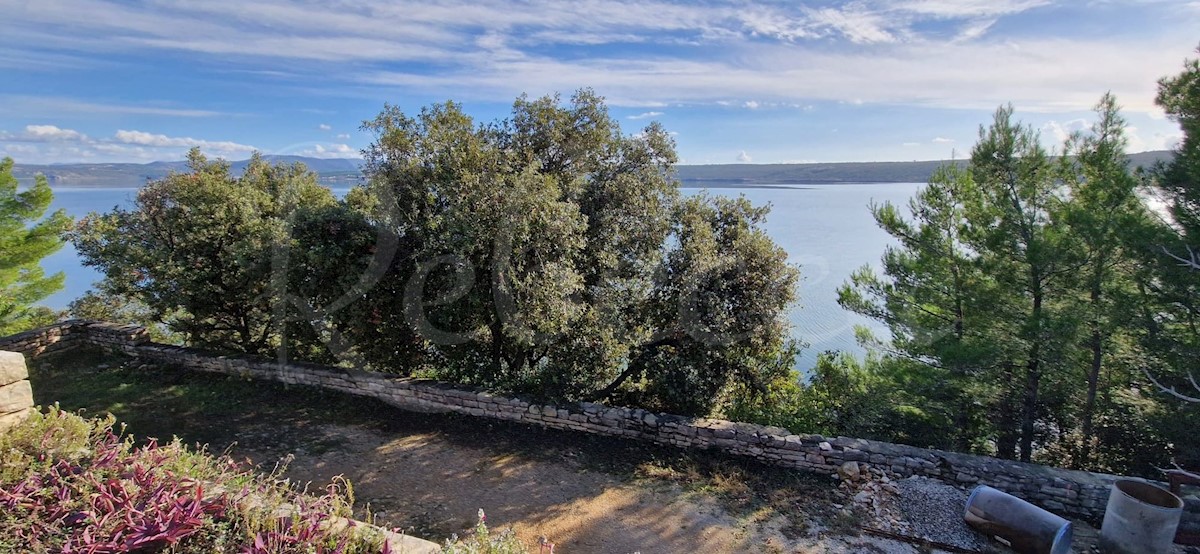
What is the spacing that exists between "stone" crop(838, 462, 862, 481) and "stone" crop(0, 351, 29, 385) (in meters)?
8.16

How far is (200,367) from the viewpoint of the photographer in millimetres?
9930

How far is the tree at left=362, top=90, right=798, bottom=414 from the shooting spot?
756cm

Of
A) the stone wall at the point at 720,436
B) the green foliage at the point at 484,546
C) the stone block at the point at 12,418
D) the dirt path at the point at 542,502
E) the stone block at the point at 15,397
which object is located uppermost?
the stone block at the point at 15,397

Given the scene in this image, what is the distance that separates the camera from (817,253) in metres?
23.0

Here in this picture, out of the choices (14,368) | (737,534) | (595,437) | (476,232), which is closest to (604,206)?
(476,232)

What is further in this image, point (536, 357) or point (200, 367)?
point (200, 367)

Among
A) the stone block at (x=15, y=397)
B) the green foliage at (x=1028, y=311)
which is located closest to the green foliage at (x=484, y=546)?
the stone block at (x=15, y=397)

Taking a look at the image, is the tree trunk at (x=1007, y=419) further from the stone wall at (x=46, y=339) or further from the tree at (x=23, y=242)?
the tree at (x=23, y=242)

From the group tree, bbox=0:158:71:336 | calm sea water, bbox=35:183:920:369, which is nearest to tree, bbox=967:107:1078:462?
calm sea water, bbox=35:183:920:369

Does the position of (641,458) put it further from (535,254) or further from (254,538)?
(254,538)

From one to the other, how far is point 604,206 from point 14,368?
6.92 m

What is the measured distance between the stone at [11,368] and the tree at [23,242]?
11607 millimetres

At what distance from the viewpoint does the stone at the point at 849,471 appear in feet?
22.1

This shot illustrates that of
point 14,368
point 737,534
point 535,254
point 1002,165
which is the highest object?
point 1002,165
